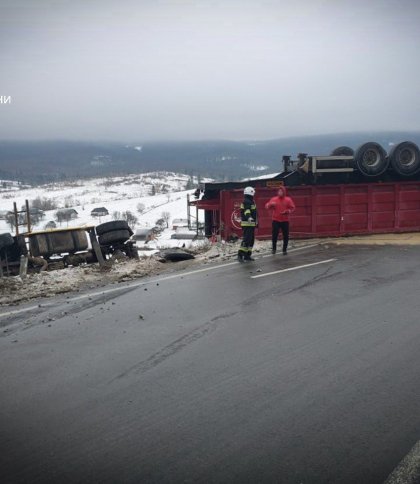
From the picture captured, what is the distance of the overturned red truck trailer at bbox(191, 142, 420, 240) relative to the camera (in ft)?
41.0

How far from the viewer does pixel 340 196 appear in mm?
12758

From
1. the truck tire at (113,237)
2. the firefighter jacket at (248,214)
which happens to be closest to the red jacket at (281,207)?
the firefighter jacket at (248,214)

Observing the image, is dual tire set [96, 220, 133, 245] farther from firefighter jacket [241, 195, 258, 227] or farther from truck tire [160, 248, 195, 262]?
firefighter jacket [241, 195, 258, 227]

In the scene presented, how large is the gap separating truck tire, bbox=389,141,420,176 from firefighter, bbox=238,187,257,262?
582cm

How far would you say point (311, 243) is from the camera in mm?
12062

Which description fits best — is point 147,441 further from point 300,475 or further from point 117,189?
point 117,189

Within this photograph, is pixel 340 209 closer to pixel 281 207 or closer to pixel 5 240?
pixel 281 207

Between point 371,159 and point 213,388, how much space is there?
1140cm

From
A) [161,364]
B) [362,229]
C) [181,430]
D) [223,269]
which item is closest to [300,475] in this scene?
[181,430]

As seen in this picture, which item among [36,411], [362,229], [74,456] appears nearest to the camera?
[74,456]

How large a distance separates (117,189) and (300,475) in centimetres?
19037

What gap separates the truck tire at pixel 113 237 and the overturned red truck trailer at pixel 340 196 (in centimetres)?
263

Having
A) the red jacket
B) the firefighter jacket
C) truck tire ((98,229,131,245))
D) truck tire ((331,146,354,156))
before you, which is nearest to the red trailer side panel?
A: the red jacket

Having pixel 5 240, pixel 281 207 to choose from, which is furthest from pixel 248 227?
pixel 5 240
